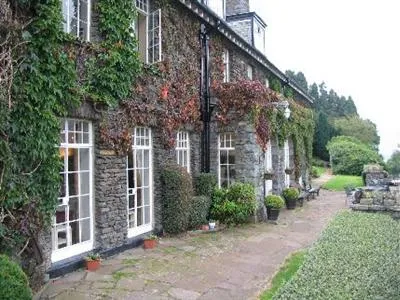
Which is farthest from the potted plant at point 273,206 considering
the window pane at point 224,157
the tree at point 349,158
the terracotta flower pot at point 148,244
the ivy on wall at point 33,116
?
the tree at point 349,158

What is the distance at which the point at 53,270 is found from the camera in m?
7.23

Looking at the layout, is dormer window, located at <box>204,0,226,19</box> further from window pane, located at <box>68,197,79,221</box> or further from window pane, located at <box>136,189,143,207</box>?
window pane, located at <box>68,197,79,221</box>

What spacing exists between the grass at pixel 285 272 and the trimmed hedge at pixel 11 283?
3.45m

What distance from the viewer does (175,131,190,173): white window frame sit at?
12047 mm

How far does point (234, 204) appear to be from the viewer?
12.1 meters

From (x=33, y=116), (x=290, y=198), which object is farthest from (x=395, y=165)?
(x=33, y=116)

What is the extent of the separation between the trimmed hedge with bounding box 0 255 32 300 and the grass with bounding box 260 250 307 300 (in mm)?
3445

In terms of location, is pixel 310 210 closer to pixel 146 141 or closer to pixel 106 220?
pixel 146 141

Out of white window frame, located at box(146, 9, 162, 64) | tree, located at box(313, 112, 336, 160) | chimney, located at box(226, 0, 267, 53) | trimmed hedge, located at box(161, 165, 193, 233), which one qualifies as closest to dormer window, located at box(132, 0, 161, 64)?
white window frame, located at box(146, 9, 162, 64)

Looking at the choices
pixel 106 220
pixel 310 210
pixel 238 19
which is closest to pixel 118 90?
pixel 106 220

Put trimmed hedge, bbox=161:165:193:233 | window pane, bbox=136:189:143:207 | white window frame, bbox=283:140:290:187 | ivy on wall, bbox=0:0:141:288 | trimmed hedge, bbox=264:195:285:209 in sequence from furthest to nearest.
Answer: white window frame, bbox=283:140:290:187, trimmed hedge, bbox=264:195:285:209, trimmed hedge, bbox=161:165:193:233, window pane, bbox=136:189:143:207, ivy on wall, bbox=0:0:141:288

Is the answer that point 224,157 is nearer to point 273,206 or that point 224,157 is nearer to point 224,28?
point 273,206

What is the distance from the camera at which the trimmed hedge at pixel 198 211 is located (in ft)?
36.8

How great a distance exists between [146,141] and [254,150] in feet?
13.7
